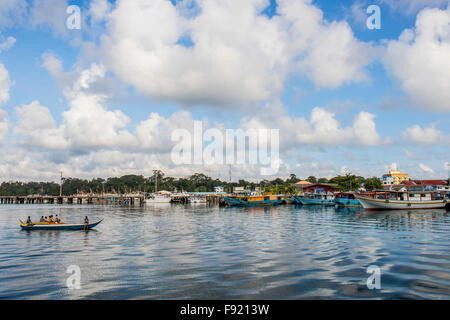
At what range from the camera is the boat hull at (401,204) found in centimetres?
6626

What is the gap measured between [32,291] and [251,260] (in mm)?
11890

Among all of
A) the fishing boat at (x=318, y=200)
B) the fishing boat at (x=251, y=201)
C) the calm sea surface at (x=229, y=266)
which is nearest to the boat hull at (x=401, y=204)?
the fishing boat at (x=318, y=200)

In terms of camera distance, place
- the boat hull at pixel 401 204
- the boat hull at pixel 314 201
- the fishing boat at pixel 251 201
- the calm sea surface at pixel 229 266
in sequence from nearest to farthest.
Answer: the calm sea surface at pixel 229 266, the boat hull at pixel 401 204, the boat hull at pixel 314 201, the fishing boat at pixel 251 201

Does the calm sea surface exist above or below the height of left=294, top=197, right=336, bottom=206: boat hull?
above

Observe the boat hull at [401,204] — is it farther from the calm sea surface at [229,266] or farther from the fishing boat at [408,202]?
the calm sea surface at [229,266]

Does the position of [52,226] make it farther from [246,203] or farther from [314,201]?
[314,201]

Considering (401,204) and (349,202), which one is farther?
(349,202)

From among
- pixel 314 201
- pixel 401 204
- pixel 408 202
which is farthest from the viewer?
pixel 314 201

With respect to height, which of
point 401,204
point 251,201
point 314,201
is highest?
point 401,204

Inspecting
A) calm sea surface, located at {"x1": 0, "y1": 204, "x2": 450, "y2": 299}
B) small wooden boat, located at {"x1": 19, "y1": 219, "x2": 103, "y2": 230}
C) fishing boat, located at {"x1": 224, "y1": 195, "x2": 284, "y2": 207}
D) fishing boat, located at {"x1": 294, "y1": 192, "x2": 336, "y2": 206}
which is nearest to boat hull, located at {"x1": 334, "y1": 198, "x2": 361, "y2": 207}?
fishing boat, located at {"x1": 294, "y1": 192, "x2": 336, "y2": 206}

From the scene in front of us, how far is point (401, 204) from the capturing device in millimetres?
66812

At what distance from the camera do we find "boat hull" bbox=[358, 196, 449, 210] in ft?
217

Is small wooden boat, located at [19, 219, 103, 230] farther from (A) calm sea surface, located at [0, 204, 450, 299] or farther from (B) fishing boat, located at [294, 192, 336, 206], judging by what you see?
(B) fishing boat, located at [294, 192, 336, 206]

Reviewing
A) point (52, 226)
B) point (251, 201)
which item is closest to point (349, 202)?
point (251, 201)
